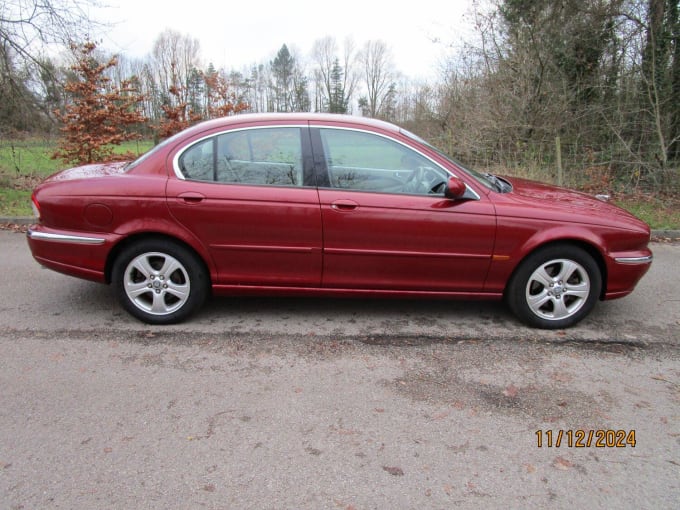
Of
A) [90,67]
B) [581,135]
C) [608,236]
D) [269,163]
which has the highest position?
[90,67]

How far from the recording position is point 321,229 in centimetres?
358

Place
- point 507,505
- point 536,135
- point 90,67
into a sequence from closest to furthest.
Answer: point 507,505
point 90,67
point 536,135

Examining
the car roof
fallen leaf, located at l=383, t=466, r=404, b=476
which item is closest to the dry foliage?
the car roof

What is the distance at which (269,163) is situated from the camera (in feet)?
12.1

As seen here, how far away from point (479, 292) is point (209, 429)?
Answer: 237cm

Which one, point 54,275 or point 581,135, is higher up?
point 581,135

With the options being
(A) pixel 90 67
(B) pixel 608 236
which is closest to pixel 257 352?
(B) pixel 608 236

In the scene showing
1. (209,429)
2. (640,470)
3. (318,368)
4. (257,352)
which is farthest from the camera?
(257,352)

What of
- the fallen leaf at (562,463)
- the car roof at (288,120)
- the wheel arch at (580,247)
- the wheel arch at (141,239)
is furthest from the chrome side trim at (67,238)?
the fallen leaf at (562,463)

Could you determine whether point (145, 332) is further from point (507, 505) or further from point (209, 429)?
point (507, 505)

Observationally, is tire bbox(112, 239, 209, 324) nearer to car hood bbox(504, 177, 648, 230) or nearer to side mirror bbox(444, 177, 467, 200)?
side mirror bbox(444, 177, 467, 200)

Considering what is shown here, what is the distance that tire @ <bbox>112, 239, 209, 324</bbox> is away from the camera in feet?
12.0

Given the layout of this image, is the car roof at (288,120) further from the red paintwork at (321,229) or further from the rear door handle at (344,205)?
the rear door handle at (344,205)
